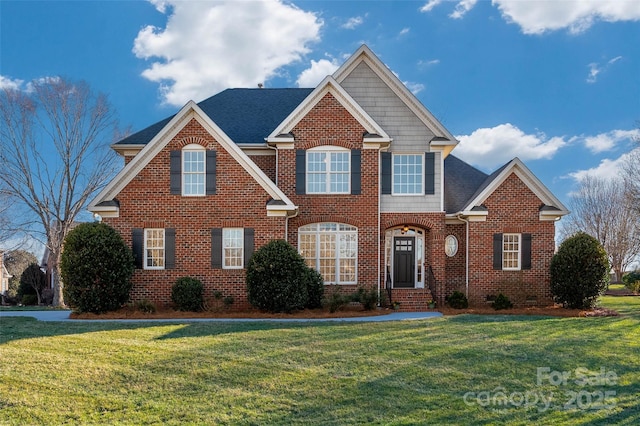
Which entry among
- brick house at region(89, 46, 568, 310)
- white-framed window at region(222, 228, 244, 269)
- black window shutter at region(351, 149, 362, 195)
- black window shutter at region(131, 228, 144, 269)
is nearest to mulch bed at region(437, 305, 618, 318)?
brick house at region(89, 46, 568, 310)

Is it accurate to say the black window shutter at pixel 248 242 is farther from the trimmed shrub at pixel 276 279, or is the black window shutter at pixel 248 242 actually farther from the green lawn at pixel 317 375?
the green lawn at pixel 317 375

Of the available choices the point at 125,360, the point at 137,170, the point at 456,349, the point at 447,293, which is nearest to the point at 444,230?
the point at 447,293

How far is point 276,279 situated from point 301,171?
15.3 feet

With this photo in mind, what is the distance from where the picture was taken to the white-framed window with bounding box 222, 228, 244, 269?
1753cm

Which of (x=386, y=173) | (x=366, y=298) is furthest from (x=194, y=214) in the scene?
(x=386, y=173)

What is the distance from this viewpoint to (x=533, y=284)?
63.4 ft

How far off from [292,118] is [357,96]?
297 centimetres

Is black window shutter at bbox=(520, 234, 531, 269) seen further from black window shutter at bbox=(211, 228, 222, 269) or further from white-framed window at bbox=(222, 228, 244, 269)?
black window shutter at bbox=(211, 228, 222, 269)

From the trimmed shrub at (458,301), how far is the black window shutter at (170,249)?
10.1 metres

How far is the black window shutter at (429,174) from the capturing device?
19094 millimetres

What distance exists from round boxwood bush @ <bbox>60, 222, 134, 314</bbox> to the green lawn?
298 cm

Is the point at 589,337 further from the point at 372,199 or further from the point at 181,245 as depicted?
the point at 181,245

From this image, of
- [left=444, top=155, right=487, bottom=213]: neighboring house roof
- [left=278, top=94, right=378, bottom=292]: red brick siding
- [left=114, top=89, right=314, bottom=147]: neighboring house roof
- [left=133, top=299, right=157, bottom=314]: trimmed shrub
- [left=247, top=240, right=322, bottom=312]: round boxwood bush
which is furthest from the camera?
[left=444, top=155, right=487, bottom=213]: neighboring house roof

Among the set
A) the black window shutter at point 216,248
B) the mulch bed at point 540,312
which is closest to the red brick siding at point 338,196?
the black window shutter at point 216,248
